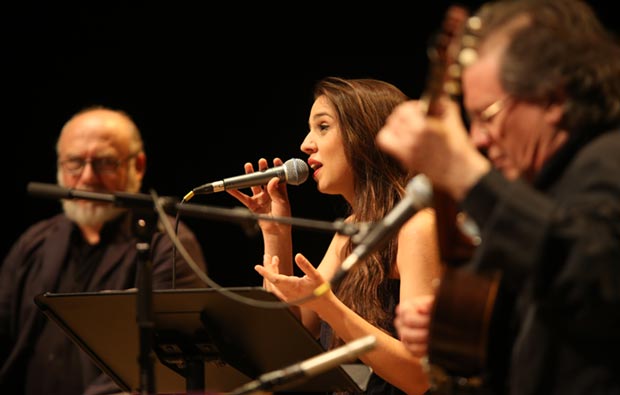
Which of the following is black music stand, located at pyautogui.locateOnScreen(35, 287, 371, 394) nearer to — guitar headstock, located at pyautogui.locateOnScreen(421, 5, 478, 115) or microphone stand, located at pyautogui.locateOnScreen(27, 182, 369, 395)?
microphone stand, located at pyautogui.locateOnScreen(27, 182, 369, 395)

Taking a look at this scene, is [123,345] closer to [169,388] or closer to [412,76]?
[169,388]

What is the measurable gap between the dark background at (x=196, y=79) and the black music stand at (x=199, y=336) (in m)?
1.77

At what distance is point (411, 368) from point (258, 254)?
7.20 feet

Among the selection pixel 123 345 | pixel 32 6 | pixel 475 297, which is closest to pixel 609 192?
pixel 475 297

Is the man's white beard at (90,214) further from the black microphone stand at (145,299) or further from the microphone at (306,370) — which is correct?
the microphone at (306,370)

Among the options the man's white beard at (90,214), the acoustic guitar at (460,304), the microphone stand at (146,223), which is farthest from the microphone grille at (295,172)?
the man's white beard at (90,214)

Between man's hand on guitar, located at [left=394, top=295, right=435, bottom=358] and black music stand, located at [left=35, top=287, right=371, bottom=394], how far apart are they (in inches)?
14.0

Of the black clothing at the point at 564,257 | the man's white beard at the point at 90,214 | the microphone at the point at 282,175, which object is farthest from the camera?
the man's white beard at the point at 90,214

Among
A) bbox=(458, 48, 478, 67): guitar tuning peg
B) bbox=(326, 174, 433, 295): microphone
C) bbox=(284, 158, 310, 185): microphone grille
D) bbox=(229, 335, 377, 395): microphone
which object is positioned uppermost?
bbox=(458, 48, 478, 67): guitar tuning peg

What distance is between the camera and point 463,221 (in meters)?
2.00

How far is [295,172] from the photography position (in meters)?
3.13

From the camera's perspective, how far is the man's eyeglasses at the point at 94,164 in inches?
185

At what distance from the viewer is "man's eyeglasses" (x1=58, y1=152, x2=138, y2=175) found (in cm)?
470

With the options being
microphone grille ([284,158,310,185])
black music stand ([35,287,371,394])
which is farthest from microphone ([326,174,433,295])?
microphone grille ([284,158,310,185])
